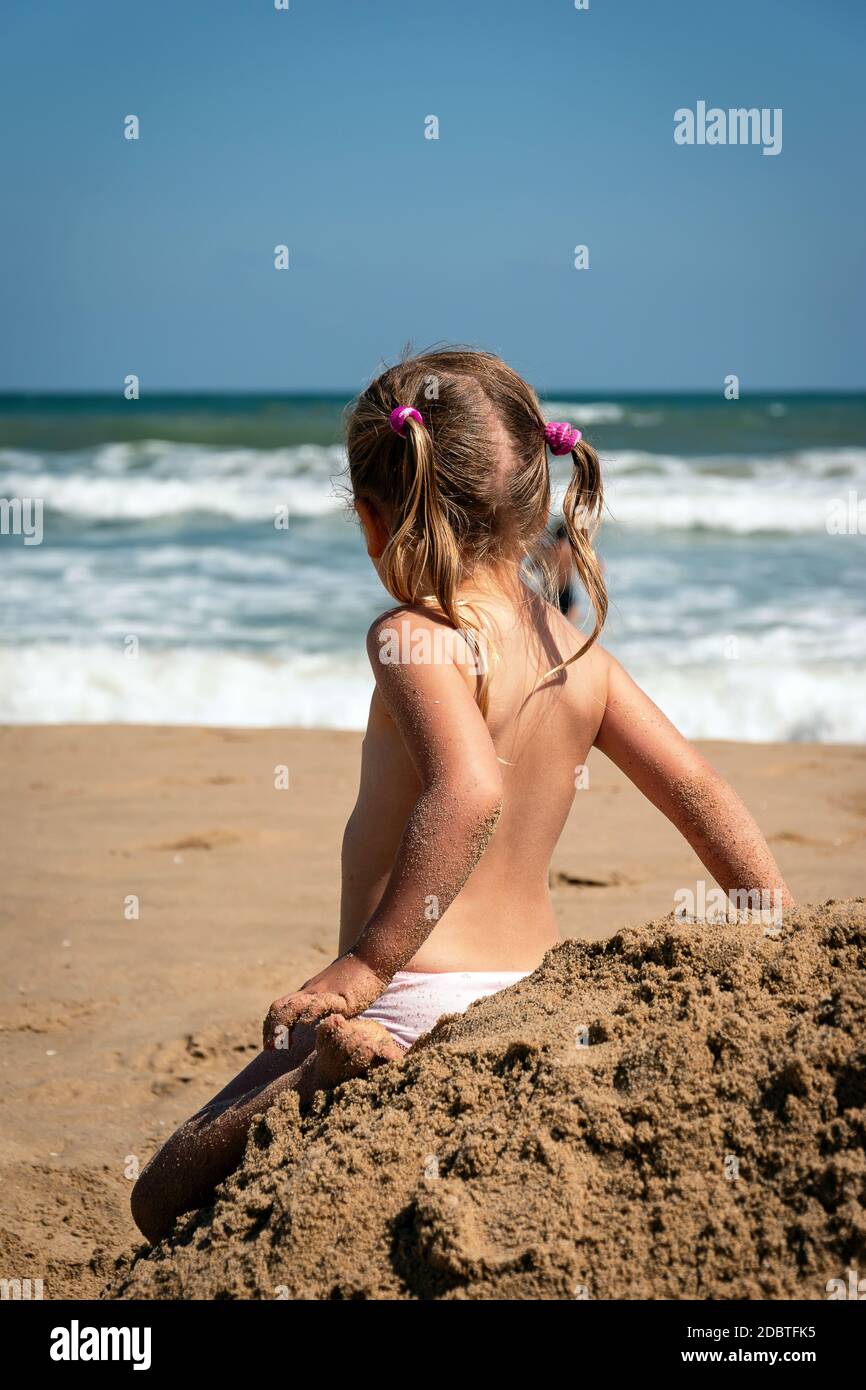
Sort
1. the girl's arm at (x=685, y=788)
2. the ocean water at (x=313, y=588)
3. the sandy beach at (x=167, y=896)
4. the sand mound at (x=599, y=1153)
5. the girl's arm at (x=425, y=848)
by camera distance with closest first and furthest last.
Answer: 1. the sand mound at (x=599, y=1153)
2. the girl's arm at (x=425, y=848)
3. the girl's arm at (x=685, y=788)
4. the sandy beach at (x=167, y=896)
5. the ocean water at (x=313, y=588)

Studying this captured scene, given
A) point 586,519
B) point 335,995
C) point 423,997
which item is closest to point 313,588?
point 586,519

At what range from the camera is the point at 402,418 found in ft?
5.92

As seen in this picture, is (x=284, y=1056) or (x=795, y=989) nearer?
(x=795, y=989)

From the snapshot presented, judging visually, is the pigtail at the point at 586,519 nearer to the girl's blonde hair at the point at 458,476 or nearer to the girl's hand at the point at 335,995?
the girl's blonde hair at the point at 458,476

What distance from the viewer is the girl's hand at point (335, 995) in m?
1.62

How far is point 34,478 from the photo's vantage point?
58.5ft

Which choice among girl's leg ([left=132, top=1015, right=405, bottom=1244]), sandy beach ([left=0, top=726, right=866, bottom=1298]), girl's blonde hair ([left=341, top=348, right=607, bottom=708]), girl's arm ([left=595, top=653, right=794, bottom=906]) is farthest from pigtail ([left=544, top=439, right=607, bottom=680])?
sandy beach ([left=0, top=726, right=866, bottom=1298])

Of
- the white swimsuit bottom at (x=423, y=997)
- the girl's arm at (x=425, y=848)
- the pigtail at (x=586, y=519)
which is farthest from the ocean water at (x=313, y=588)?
the white swimsuit bottom at (x=423, y=997)

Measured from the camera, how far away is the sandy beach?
104 inches

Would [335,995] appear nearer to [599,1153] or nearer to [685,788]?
[599,1153]

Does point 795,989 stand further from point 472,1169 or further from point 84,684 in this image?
point 84,684
